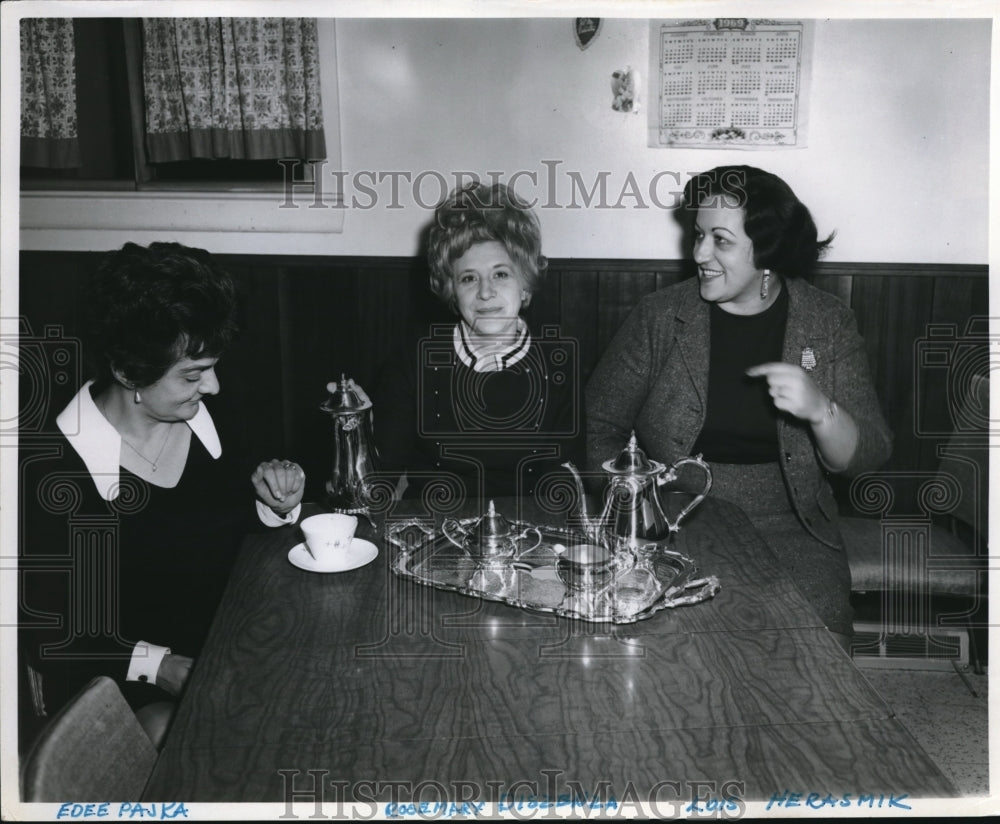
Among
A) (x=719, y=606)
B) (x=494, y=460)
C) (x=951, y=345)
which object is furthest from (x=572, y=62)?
(x=719, y=606)

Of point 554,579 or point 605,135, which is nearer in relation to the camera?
point 554,579

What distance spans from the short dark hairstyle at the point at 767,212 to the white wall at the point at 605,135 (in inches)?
13.7

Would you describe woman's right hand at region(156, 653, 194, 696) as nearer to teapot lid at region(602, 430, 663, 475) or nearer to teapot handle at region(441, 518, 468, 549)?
teapot handle at region(441, 518, 468, 549)

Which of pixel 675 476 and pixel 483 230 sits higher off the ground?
pixel 483 230

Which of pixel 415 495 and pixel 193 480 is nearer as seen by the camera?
pixel 193 480

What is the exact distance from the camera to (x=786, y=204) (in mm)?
2426

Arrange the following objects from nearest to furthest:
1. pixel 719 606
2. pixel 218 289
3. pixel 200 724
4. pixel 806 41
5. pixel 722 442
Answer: pixel 200 724 < pixel 719 606 < pixel 218 289 < pixel 722 442 < pixel 806 41

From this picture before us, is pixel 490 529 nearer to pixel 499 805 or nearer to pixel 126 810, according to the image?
pixel 499 805

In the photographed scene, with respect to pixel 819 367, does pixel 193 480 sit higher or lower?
lower

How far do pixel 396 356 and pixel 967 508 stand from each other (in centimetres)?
161

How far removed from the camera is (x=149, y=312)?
176cm

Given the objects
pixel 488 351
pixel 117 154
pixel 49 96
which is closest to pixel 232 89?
pixel 117 154

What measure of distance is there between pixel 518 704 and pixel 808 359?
1484 mm

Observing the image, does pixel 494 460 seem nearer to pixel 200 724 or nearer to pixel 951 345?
pixel 200 724
